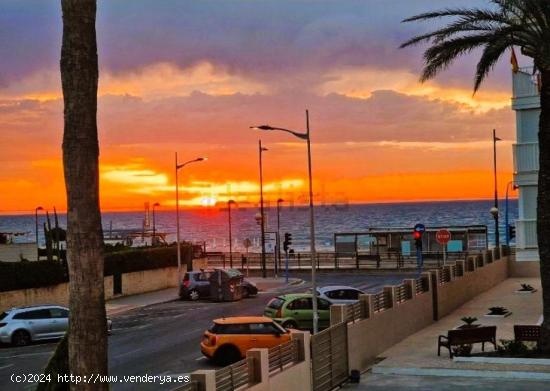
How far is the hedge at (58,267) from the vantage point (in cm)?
3569

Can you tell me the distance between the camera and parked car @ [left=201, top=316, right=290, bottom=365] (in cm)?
2197

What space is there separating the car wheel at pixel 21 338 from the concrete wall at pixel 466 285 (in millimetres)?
16135

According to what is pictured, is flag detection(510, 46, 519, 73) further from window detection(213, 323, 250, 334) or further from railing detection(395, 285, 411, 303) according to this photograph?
window detection(213, 323, 250, 334)

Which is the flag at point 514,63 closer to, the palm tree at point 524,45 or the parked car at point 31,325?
the palm tree at point 524,45

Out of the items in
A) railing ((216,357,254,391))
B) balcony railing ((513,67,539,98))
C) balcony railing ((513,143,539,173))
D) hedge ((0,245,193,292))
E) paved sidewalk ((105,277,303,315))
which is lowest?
paved sidewalk ((105,277,303,315))

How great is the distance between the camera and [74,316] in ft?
32.8

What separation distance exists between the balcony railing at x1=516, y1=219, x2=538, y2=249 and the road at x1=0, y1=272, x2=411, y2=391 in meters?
10.7

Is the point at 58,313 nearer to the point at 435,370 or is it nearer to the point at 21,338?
the point at 21,338

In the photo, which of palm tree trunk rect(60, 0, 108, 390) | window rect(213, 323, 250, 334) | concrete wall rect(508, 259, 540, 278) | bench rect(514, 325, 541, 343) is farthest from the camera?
concrete wall rect(508, 259, 540, 278)

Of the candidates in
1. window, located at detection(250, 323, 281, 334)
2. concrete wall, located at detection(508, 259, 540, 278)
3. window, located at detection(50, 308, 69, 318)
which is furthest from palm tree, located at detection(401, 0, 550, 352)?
concrete wall, located at detection(508, 259, 540, 278)

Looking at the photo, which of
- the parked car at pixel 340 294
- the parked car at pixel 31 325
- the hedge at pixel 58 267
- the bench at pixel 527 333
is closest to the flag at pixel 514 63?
the parked car at pixel 340 294

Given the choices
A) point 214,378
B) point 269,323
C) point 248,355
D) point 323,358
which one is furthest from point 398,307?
point 214,378

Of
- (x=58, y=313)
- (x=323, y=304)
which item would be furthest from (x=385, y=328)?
(x=58, y=313)

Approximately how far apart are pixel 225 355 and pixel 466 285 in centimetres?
1802
